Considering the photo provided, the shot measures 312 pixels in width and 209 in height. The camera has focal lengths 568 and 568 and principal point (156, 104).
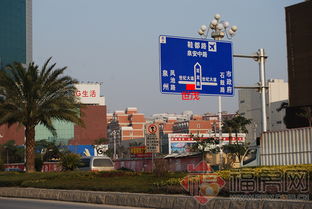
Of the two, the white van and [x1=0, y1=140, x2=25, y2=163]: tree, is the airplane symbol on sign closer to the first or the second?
the white van

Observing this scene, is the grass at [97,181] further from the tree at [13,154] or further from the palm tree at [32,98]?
the tree at [13,154]

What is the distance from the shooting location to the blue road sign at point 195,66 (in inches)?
988

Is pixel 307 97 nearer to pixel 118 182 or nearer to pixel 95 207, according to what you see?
pixel 118 182

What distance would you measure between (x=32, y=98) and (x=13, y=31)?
478ft

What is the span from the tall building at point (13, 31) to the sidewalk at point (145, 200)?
495ft

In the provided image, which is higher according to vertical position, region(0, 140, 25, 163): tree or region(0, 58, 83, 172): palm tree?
region(0, 58, 83, 172): palm tree

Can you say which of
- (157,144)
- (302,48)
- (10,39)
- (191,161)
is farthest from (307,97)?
(10,39)

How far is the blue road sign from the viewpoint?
25094 mm

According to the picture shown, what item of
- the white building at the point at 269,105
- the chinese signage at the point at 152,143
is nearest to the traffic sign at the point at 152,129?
the chinese signage at the point at 152,143

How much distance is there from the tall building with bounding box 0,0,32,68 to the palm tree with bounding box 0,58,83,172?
13982 cm

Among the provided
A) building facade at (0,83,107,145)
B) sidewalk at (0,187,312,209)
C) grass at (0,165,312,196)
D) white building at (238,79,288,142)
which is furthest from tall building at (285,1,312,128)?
building facade at (0,83,107,145)

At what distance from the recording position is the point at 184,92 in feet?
83.6

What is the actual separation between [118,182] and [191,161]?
85.2 ft

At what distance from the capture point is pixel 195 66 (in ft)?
83.8
